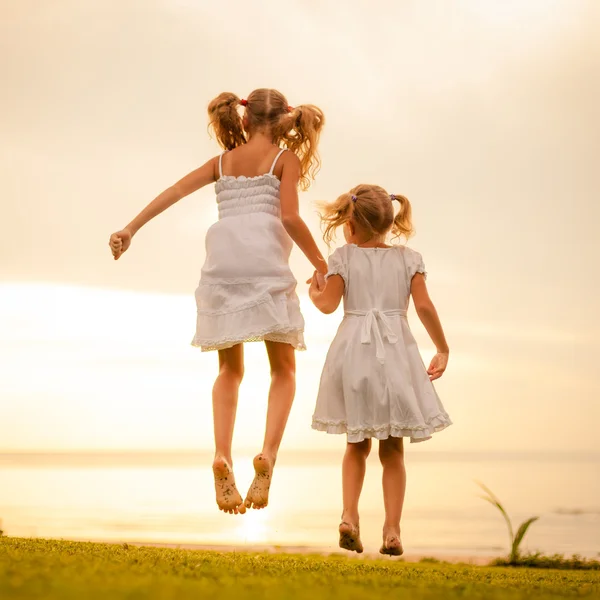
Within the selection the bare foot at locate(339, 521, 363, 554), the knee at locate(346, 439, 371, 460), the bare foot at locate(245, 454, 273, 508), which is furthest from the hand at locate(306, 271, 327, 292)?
the bare foot at locate(339, 521, 363, 554)

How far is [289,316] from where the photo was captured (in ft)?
17.1

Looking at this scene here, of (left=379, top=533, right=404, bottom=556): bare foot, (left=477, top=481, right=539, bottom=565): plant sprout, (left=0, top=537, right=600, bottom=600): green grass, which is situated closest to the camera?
(left=0, top=537, right=600, bottom=600): green grass

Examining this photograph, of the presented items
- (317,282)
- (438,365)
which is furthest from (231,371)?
(438,365)

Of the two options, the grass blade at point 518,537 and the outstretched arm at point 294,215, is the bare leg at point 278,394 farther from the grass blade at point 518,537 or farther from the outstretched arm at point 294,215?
the grass blade at point 518,537

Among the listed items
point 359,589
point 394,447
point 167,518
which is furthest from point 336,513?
point 359,589

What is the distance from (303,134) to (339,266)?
32.9 inches

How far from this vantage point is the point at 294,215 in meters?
5.21

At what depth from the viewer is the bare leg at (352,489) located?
5.01m

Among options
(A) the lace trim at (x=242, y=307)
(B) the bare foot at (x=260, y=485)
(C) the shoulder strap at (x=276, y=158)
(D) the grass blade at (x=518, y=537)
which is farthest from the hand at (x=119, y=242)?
(D) the grass blade at (x=518, y=537)

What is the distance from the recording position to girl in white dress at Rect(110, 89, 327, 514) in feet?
16.9

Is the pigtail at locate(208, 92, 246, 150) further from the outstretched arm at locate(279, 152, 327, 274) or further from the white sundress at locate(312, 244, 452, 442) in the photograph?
the white sundress at locate(312, 244, 452, 442)

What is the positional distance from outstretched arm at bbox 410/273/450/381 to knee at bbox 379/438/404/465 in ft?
1.45

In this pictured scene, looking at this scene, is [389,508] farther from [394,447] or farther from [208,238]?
[208,238]

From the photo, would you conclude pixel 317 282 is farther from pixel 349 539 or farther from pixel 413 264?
pixel 349 539
